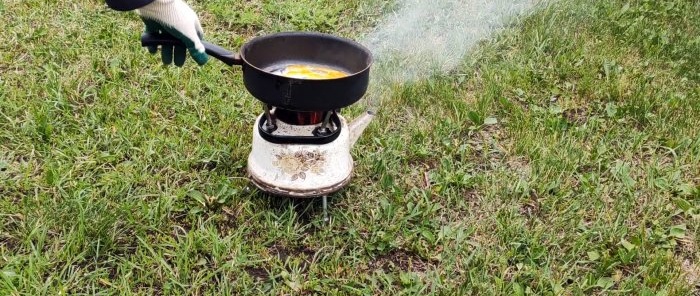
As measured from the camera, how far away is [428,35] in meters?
4.21

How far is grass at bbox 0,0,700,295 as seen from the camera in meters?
2.44

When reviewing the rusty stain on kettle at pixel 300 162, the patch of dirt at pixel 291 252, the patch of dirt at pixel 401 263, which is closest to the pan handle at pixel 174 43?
the rusty stain on kettle at pixel 300 162

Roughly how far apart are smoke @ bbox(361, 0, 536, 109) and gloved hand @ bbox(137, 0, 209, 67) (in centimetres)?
133

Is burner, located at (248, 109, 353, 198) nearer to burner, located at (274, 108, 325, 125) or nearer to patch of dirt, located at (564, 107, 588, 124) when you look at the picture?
burner, located at (274, 108, 325, 125)

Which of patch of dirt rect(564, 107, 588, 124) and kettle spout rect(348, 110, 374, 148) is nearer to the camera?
kettle spout rect(348, 110, 374, 148)

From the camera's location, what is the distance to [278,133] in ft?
8.11

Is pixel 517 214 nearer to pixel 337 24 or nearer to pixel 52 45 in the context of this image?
pixel 337 24

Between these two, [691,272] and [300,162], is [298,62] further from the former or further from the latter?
[691,272]

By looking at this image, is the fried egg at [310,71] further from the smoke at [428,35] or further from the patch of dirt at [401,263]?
the smoke at [428,35]

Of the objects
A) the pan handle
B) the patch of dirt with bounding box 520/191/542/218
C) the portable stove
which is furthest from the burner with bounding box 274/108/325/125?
the patch of dirt with bounding box 520/191/542/218

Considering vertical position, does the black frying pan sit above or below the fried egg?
above

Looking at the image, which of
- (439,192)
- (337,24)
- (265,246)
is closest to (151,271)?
(265,246)

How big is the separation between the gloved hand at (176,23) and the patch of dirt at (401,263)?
97 centimetres

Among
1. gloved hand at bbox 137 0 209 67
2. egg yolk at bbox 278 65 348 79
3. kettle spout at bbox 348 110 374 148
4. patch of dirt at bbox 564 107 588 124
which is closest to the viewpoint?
gloved hand at bbox 137 0 209 67
